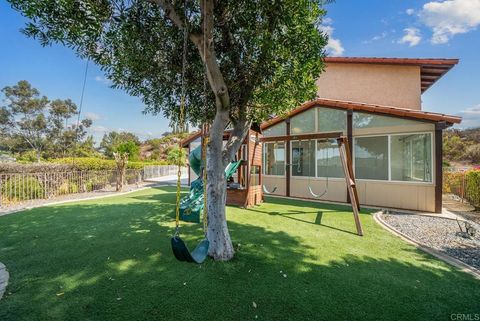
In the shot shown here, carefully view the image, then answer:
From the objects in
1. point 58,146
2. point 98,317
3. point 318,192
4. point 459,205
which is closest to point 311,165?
point 318,192

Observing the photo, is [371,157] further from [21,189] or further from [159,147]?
[159,147]

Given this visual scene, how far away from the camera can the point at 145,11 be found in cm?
450

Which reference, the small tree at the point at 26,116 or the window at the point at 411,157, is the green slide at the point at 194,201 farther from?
the small tree at the point at 26,116

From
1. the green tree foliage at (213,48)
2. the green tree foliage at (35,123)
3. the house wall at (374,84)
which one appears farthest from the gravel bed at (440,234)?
the green tree foliage at (35,123)

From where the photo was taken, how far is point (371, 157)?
10.0 metres

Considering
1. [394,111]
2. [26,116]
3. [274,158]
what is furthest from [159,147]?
[394,111]

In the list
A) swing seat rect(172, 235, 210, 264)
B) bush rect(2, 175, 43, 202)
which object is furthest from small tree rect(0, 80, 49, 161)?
swing seat rect(172, 235, 210, 264)

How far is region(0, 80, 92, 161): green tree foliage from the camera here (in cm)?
3294

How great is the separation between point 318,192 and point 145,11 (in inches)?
393

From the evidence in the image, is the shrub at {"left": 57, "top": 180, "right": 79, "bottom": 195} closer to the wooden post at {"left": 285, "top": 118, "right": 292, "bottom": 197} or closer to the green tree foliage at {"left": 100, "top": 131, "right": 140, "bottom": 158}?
the wooden post at {"left": 285, "top": 118, "right": 292, "bottom": 197}

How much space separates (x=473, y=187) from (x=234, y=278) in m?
12.4

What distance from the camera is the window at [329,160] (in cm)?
1075

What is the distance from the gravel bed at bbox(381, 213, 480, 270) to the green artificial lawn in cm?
75

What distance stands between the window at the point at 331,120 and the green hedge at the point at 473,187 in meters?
5.89
